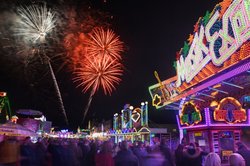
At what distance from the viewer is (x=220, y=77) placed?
2139cm

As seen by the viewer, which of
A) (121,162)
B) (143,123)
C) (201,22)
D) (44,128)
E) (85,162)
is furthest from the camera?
(44,128)

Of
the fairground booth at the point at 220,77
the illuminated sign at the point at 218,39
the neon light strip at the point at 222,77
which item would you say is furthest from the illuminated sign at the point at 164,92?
the neon light strip at the point at 222,77

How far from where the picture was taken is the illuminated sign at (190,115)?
2079 centimetres

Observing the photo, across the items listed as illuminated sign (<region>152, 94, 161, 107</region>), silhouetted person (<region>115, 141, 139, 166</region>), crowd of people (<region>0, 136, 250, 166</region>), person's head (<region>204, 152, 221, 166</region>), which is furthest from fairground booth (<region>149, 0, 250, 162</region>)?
person's head (<region>204, 152, 221, 166</region>)

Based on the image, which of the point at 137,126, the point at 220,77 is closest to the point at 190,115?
the point at 220,77

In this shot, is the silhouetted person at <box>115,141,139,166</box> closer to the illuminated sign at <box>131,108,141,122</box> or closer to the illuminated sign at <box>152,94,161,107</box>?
the illuminated sign at <box>152,94,161,107</box>

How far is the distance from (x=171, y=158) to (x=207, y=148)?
897 centimetres

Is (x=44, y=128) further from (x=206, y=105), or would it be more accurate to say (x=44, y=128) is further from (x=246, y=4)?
(x=246, y=4)

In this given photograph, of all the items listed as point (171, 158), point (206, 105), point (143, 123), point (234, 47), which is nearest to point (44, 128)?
point (143, 123)

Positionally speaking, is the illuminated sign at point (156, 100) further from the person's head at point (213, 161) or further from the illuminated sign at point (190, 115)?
the person's head at point (213, 161)

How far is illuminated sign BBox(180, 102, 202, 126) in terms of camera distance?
20791 millimetres

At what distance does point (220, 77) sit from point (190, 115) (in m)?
3.14

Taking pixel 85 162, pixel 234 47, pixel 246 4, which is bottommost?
pixel 85 162

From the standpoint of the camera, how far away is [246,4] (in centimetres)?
1927
